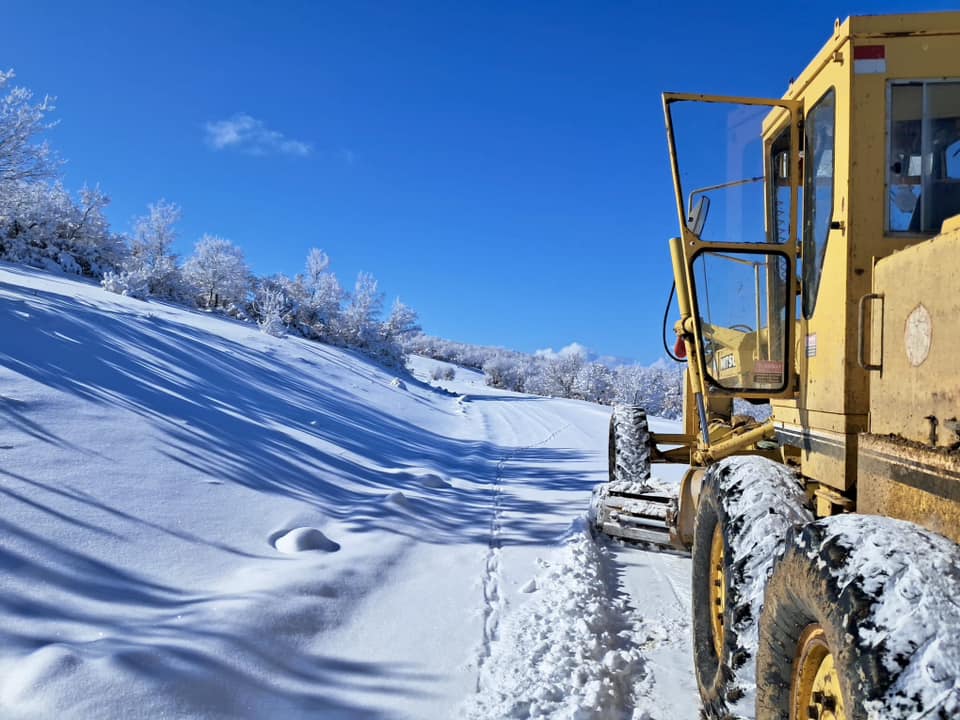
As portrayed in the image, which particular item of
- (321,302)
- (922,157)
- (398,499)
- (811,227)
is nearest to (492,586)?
(398,499)

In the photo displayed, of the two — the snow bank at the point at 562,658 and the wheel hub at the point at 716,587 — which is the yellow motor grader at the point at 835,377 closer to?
the wheel hub at the point at 716,587

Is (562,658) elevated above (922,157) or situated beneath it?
situated beneath

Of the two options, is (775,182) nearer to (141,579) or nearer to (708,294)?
(708,294)

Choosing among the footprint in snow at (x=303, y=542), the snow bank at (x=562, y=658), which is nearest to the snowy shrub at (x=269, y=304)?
the footprint in snow at (x=303, y=542)

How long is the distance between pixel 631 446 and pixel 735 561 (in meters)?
4.15

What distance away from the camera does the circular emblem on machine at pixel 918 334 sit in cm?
190

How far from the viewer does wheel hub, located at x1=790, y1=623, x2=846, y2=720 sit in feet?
5.84

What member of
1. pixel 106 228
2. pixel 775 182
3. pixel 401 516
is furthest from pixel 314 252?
pixel 775 182

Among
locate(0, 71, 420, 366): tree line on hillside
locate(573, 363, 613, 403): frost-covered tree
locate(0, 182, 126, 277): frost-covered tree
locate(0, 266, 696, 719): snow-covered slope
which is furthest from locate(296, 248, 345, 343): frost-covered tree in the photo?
locate(573, 363, 613, 403): frost-covered tree

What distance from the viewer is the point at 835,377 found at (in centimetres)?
274

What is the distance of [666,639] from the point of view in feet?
12.3

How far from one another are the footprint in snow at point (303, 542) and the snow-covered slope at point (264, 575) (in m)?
0.02

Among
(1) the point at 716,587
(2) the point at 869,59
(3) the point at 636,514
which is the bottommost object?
(3) the point at 636,514

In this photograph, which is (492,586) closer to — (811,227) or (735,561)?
(735,561)
